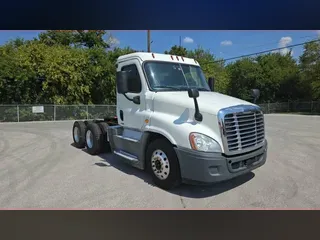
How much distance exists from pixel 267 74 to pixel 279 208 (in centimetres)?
3164

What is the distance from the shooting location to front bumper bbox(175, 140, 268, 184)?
3994mm

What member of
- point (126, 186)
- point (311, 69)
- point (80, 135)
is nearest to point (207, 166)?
point (126, 186)

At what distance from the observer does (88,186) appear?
4875 millimetres

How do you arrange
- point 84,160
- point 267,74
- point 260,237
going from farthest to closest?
point 267,74, point 84,160, point 260,237

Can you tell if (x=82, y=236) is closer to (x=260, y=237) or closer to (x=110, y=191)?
(x=110, y=191)

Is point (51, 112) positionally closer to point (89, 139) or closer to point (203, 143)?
point (89, 139)

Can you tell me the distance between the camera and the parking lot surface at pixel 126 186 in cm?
412

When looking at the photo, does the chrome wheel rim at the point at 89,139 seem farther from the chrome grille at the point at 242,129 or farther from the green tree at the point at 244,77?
the green tree at the point at 244,77

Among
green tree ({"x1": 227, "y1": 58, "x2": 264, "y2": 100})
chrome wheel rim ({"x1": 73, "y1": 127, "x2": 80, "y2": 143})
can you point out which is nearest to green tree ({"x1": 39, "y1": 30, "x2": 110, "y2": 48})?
green tree ({"x1": 227, "y1": 58, "x2": 264, "y2": 100})

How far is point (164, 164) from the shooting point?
14.8 feet

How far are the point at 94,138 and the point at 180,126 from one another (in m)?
3.61

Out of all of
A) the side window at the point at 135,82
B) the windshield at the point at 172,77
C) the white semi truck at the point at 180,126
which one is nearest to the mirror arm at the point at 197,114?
the white semi truck at the point at 180,126

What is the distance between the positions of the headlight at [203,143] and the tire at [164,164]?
0.44 m
